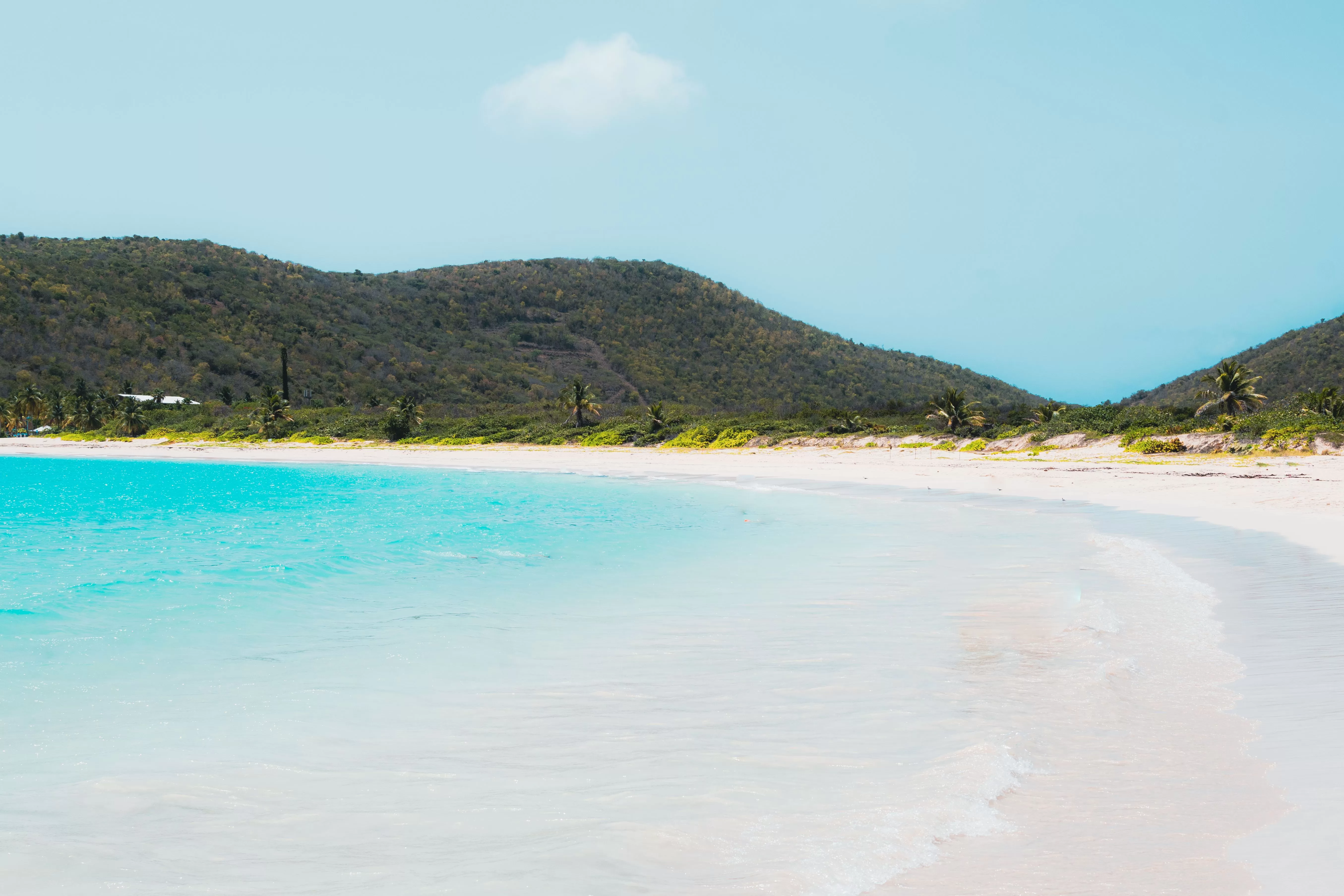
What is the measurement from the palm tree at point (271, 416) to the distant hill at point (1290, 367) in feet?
195

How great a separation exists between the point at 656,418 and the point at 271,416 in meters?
29.5

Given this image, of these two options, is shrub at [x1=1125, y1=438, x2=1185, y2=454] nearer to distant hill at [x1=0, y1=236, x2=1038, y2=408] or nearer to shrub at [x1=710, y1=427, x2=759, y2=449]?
shrub at [x1=710, y1=427, x2=759, y2=449]

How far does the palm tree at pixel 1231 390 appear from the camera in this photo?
3606 centimetres

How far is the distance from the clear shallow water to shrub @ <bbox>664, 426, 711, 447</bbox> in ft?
111

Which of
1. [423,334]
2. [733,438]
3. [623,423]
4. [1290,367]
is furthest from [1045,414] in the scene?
[423,334]

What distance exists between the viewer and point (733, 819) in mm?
3873

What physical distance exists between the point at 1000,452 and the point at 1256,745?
106ft

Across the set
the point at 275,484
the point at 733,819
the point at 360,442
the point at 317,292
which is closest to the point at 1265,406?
the point at 275,484

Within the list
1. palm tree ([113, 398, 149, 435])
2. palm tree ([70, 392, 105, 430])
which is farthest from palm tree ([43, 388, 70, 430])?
palm tree ([113, 398, 149, 435])

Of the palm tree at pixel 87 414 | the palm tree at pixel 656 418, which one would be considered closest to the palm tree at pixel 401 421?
the palm tree at pixel 656 418

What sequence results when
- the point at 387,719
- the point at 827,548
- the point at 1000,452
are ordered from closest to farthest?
1. the point at 387,719
2. the point at 827,548
3. the point at 1000,452

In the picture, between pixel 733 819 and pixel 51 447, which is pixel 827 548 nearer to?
pixel 733 819

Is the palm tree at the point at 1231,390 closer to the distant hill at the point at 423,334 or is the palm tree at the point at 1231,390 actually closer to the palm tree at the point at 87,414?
the distant hill at the point at 423,334

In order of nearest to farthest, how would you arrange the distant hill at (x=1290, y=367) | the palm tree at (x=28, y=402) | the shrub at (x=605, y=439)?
1. the shrub at (x=605, y=439)
2. the distant hill at (x=1290, y=367)
3. the palm tree at (x=28, y=402)
